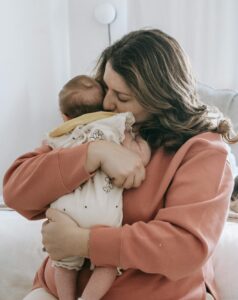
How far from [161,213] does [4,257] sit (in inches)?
29.2

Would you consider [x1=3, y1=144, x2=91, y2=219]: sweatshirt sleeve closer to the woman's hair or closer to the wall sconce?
the woman's hair

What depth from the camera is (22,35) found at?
9.61 feet

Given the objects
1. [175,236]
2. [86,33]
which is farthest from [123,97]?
[86,33]

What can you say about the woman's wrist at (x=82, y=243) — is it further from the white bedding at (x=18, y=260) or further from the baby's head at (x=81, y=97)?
the white bedding at (x=18, y=260)

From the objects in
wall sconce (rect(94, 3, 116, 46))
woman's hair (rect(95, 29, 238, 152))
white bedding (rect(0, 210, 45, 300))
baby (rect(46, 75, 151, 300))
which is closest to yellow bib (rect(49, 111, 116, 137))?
baby (rect(46, 75, 151, 300))

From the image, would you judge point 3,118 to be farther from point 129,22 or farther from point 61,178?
point 61,178

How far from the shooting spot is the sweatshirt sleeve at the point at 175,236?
39.3 inches

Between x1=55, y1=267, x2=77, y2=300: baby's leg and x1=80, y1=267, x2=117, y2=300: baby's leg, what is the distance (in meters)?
0.07

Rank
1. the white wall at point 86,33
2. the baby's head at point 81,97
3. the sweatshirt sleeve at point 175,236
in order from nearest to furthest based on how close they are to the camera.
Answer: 1. the sweatshirt sleeve at point 175,236
2. the baby's head at point 81,97
3. the white wall at point 86,33

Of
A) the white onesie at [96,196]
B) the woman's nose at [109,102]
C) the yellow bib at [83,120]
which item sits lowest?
the white onesie at [96,196]

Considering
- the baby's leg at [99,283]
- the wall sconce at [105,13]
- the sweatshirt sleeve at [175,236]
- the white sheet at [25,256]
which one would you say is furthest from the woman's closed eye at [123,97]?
the wall sconce at [105,13]

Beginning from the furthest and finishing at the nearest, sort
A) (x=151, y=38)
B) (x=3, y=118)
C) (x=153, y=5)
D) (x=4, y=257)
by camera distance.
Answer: (x=3, y=118), (x=153, y=5), (x=4, y=257), (x=151, y=38)

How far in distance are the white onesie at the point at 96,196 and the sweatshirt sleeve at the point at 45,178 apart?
0.09 feet

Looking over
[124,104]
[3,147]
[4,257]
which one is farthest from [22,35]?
[124,104]
